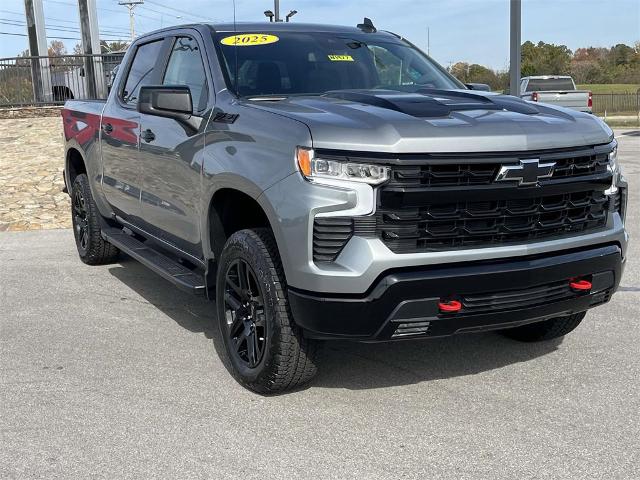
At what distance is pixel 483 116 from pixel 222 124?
1.43 metres

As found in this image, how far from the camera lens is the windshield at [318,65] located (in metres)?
4.75

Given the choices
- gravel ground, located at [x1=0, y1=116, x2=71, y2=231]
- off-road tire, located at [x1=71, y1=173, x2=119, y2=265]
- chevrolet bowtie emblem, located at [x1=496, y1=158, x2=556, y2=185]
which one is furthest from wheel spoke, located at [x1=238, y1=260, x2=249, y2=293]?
gravel ground, located at [x1=0, y1=116, x2=71, y2=231]

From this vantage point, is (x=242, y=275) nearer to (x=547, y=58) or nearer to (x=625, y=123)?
(x=625, y=123)

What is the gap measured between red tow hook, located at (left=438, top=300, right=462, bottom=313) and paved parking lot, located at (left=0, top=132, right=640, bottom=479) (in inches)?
22.7

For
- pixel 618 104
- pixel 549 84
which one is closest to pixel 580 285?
pixel 549 84

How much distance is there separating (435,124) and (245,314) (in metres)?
1.44

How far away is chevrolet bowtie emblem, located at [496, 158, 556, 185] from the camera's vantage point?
359 centimetres

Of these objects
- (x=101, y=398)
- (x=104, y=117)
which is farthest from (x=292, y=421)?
(x=104, y=117)

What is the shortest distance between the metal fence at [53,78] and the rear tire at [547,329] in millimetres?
19321

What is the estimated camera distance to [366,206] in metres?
3.49

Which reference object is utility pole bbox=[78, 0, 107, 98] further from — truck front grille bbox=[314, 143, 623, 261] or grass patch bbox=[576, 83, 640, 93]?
grass patch bbox=[576, 83, 640, 93]

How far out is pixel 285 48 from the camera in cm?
500

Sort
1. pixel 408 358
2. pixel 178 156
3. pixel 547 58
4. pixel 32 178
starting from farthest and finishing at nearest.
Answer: pixel 547 58
pixel 32 178
pixel 178 156
pixel 408 358

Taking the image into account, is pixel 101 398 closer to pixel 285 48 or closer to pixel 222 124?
pixel 222 124
